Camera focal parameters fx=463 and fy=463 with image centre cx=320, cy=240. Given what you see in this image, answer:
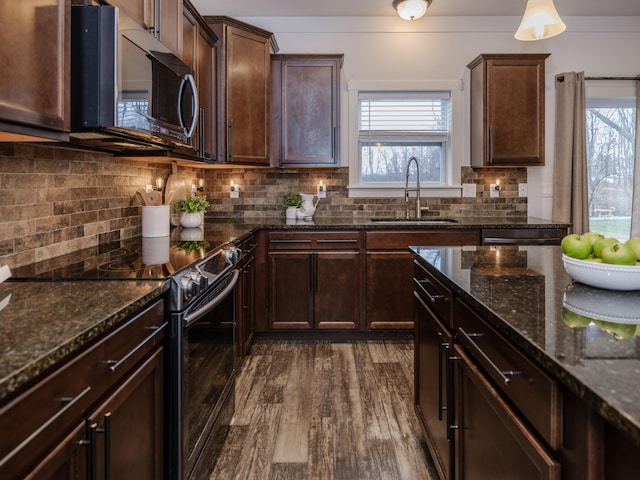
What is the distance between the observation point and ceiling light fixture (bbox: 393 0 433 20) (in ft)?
10.8

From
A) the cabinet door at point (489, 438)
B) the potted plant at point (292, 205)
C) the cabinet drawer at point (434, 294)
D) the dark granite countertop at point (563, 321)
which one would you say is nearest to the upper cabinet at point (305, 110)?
the potted plant at point (292, 205)

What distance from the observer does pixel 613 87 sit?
4.11 m

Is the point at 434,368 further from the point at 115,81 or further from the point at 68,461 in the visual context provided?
the point at 115,81

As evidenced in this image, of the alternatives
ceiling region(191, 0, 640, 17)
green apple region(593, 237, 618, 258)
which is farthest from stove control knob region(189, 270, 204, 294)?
ceiling region(191, 0, 640, 17)

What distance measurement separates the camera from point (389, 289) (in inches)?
138

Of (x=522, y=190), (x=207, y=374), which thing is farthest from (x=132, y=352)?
(x=522, y=190)

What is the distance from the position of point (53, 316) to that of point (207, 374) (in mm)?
842

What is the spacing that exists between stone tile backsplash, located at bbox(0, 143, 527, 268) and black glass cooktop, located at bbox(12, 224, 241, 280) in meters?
0.09

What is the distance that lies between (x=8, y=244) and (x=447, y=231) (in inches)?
108

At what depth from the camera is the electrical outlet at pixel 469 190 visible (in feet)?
13.6

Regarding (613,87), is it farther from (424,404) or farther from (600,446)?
(600,446)

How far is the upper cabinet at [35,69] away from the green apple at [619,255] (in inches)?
59.8

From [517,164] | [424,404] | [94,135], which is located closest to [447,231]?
[517,164]

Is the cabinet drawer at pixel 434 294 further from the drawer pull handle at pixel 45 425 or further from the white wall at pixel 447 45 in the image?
the white wall at pixel 447 45
